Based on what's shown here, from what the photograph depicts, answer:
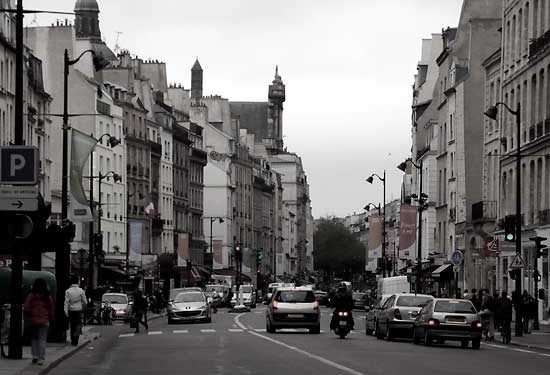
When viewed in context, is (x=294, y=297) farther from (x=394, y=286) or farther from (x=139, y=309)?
(x=394, y=286)

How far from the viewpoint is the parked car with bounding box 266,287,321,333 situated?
54.5 meters

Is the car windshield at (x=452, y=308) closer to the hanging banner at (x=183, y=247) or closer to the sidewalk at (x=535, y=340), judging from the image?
the sidewalk at (x=535, y=340)

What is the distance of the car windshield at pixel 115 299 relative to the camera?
78.1 metres

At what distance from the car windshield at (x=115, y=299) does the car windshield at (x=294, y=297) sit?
24415 millimetres

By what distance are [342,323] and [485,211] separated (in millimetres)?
36926

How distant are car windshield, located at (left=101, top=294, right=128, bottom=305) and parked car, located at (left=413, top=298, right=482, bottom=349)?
34926 mm

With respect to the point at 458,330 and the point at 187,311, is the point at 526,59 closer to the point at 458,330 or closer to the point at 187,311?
the point at 187,311

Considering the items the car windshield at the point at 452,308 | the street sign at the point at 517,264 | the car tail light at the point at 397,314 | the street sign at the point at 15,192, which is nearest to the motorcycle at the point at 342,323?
the car tail light at the point at 397,314

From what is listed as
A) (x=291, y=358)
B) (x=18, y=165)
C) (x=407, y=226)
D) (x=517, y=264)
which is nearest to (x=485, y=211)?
(x=407, y=226)

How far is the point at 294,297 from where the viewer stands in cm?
5444

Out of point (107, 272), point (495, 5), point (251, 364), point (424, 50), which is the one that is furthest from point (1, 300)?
point (424, 50)

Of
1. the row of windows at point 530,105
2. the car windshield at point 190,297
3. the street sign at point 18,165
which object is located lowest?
the car windshield at point 190,297

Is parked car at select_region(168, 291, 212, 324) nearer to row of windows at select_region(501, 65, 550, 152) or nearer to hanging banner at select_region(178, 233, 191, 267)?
row of windows at select_region(501, 65, 550, 152)

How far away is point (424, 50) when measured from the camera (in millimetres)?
133375
